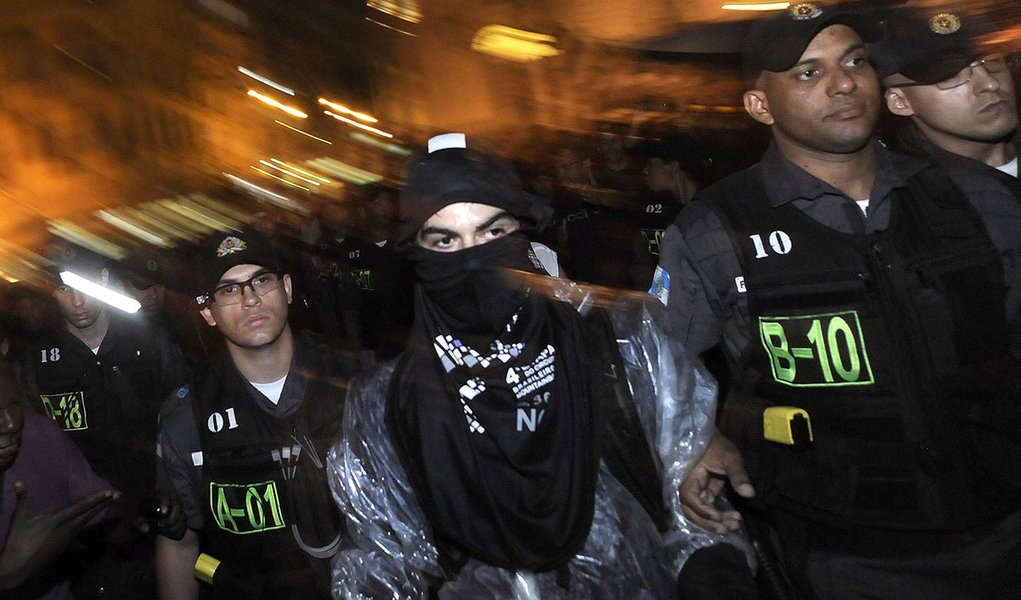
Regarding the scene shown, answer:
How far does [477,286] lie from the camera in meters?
2.59

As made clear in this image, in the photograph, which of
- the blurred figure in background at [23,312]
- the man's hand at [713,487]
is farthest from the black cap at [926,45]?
the blurred figure in background at [23,312]

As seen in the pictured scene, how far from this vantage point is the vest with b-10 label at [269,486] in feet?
11.4

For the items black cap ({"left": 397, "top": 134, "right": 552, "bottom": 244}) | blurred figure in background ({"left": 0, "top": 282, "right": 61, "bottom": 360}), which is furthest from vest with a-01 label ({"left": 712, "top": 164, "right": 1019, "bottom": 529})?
blurred figure in background ({"left": 0, "top": 282, "right": 61, "bottom": 360})

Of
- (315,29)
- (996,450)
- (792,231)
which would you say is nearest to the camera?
(996,450)

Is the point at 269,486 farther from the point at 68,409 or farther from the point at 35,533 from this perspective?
the point at 68,409

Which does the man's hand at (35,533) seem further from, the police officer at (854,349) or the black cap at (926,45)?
the black cap at (926,45)

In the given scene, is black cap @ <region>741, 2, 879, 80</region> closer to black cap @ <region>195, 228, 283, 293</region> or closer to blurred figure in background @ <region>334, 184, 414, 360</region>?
black cap @ <region>195, 228, 283, 293</region>

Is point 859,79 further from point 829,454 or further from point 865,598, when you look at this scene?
point 865,598

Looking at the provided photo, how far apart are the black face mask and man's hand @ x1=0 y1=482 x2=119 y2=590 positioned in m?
1.57

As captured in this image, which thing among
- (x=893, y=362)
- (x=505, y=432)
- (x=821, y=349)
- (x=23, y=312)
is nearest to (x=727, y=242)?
(x=821, y=349)

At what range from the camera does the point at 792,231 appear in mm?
2754

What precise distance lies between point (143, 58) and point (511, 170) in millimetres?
14780

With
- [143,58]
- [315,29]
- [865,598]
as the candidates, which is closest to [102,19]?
[143,58]

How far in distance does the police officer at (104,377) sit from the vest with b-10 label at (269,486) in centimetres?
112
